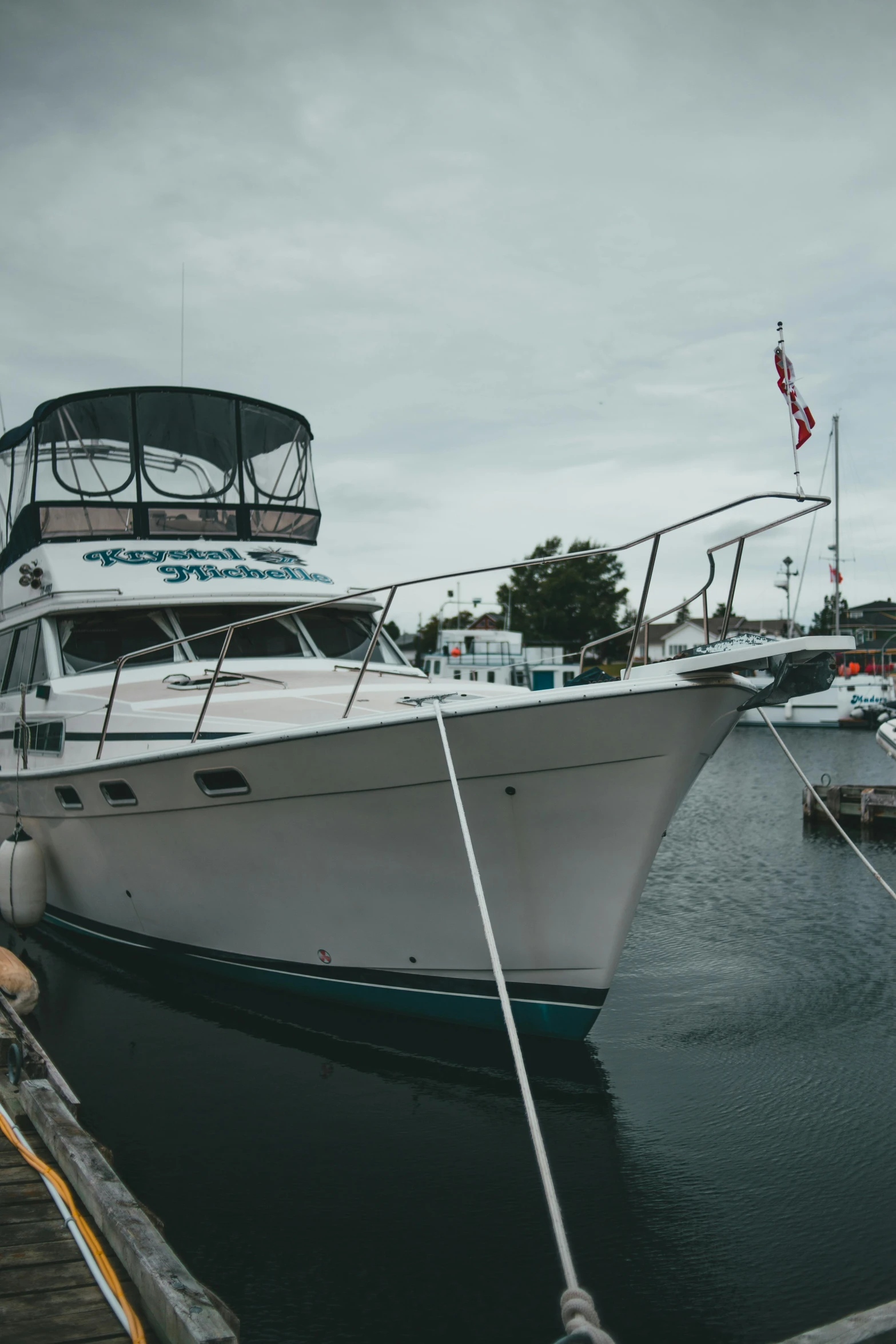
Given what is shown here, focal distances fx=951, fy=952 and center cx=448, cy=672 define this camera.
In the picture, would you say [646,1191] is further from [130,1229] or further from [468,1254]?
[130,1229]

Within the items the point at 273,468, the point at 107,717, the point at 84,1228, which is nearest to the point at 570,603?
the point at 273,468

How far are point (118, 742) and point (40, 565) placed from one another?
2471 mm

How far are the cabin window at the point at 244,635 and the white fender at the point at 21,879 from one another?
8.05 ft

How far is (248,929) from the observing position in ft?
23.3

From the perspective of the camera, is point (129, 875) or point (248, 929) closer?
point (248, 929)

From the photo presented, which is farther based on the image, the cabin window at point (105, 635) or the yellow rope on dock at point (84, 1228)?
the cabin window at point (105, 635)

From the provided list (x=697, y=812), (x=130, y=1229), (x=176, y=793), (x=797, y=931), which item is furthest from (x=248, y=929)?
(x=697, y=812)

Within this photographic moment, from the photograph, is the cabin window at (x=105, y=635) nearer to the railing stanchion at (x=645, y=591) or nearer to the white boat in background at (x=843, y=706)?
the railing stanchion at (x=645, y=591)

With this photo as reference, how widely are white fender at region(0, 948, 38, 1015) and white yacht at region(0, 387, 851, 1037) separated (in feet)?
3.66

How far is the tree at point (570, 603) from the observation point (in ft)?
206

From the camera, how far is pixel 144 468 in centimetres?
929

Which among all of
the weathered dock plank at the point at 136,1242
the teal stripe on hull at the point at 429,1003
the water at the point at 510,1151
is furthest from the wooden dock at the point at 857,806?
the weathered dock plank at the point at 136,1242

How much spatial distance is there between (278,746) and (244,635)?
9.04 feet

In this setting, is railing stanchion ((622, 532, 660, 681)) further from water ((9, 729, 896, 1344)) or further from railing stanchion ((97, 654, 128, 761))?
railing stanchion ((97, 654, 128, 761))
